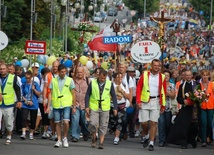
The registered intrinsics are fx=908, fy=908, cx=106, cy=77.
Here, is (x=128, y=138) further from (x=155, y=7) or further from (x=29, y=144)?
(x=155, y=7)

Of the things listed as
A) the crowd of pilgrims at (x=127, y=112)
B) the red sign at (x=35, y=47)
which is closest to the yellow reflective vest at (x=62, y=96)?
the crowd of pilgrims at (x=127, y=112)

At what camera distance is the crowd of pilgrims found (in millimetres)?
19000

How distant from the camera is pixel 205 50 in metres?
73.1

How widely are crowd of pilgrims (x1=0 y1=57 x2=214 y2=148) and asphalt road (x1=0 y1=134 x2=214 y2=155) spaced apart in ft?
0.96

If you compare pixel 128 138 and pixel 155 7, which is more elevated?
pixel 155 7

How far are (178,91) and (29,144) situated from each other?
3.29 m

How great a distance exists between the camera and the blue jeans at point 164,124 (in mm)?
19266

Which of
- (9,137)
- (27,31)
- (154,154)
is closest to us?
(154,154)

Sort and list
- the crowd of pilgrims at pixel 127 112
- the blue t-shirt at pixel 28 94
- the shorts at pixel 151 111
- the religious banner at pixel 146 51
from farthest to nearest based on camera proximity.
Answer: the religious banner at pixel 146 51 → the blue t-shirt at pixel 28 94 → the crowd of pilgrims at pixel 127 112 → the shorts at pixel 151 111

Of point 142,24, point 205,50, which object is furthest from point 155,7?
point 205,50

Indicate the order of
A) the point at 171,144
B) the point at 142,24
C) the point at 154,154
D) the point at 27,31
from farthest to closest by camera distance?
the point at 142,24 < the point at 27,31 < the point at 171,144 < the point at 154,154

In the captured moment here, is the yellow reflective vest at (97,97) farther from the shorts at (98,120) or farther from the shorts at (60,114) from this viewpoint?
the shorts at (60,114)

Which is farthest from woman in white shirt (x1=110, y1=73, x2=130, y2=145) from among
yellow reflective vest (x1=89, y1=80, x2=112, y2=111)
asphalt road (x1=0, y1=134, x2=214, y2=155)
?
yellow reflective vest (x1=89, y1=80, x2=112, y2=111)

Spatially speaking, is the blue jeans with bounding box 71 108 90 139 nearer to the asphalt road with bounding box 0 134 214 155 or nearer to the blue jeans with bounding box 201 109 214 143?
the asphalt road with bounding box 0 134 214 155
